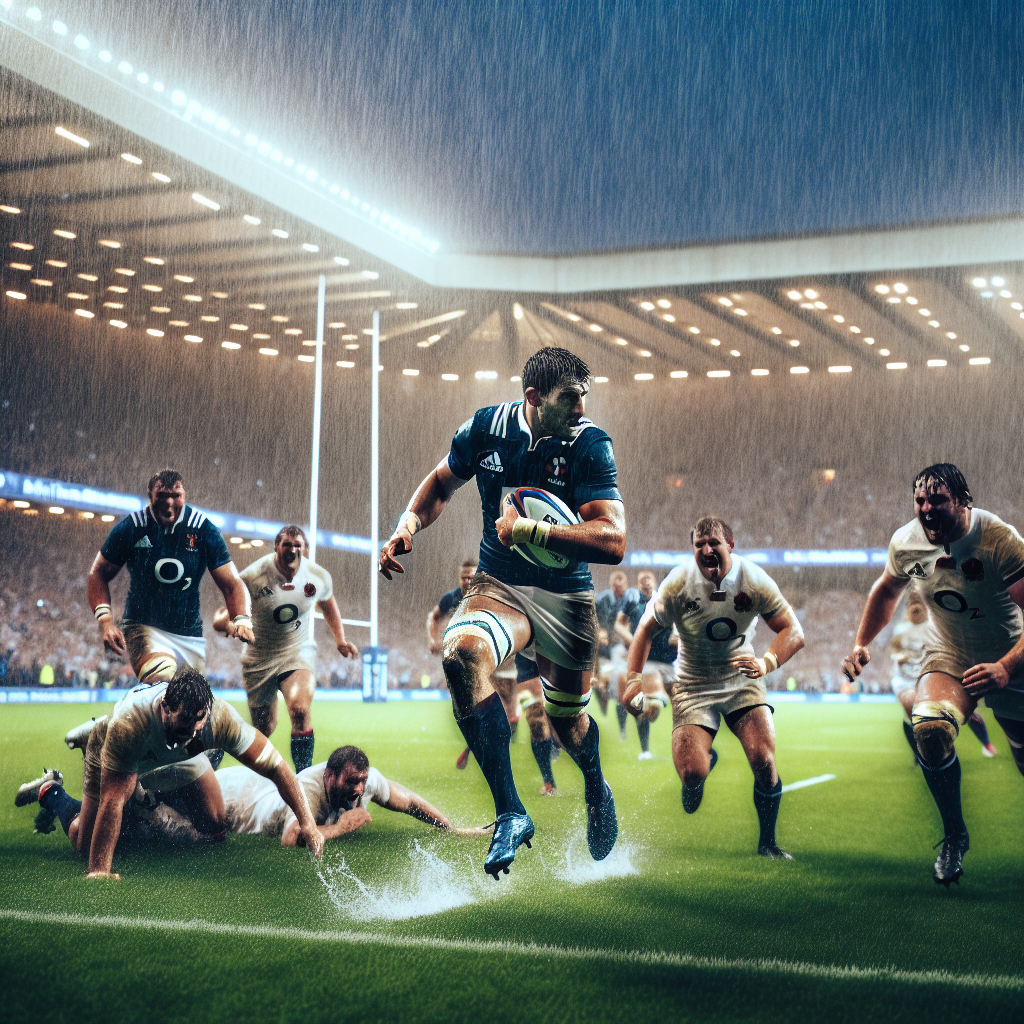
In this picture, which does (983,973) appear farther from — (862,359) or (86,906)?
(862,359)

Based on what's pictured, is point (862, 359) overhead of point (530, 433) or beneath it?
overhead

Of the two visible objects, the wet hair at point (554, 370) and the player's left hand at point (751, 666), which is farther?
the player's left hand at point (751, 666)

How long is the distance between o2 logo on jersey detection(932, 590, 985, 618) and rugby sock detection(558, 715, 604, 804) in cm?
232

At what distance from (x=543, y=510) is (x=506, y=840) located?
1463 millimetres

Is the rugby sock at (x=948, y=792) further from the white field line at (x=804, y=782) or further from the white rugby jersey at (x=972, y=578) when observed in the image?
the white field line at (x=804, y=782)

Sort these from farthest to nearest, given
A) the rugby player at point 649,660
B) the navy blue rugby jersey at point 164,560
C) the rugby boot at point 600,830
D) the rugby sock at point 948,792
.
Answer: the rugby player at point 649,660 < the navy blue rugby jersey at point 164,560 < the rugby sock at point 948,792 < the rugby boot at point 600,830

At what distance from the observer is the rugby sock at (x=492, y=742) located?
434 cm

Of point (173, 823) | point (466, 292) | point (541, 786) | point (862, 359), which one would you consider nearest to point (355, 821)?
point (173, 823)

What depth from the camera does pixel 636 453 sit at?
41344 mm

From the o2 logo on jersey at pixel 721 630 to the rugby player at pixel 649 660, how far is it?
15.3 feet

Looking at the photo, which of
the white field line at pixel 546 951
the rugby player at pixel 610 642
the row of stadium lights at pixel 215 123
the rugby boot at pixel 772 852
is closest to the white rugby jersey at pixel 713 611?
the rugby boot at pixel 772 852

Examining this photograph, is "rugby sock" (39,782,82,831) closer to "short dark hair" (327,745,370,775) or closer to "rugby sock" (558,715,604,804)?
"short dark hair" (327,745,370,775)

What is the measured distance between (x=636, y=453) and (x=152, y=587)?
34.4 meters

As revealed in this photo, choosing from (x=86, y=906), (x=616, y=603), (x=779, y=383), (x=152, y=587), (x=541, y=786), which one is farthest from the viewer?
(x=779, y=383)
